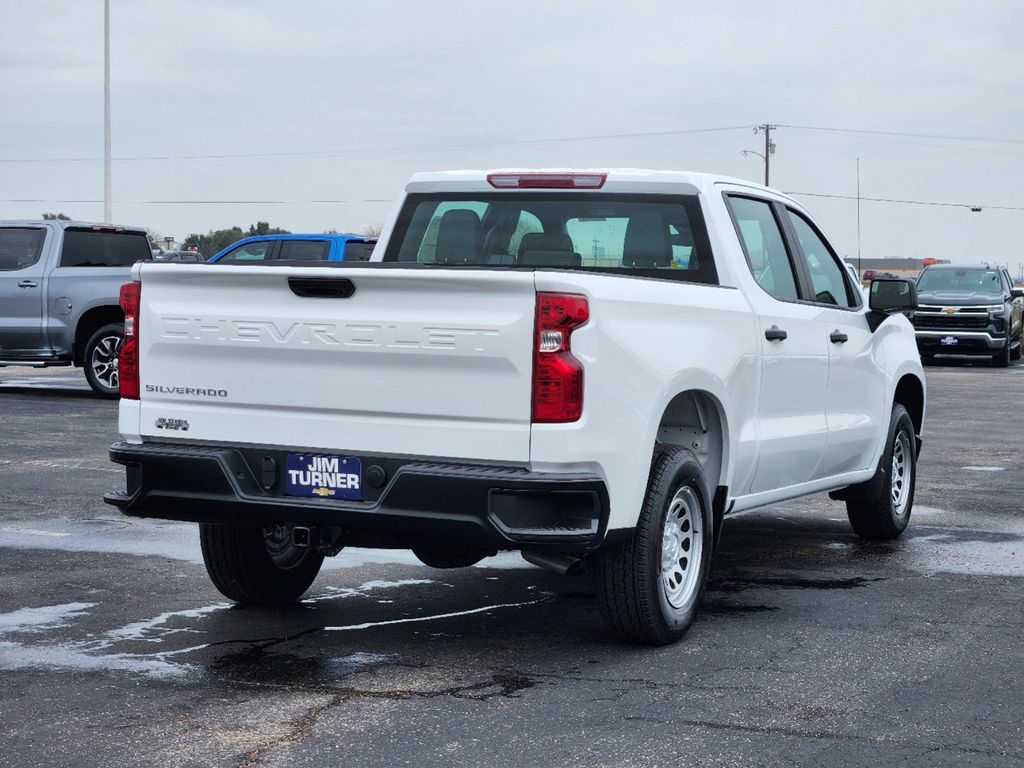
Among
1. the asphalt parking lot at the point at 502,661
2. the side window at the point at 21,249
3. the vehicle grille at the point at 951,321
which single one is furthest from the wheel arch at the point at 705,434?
the vehicle grille at the point at 951,321

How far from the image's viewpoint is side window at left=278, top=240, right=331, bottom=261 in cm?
2036

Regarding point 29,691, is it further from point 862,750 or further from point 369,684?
point 862,750

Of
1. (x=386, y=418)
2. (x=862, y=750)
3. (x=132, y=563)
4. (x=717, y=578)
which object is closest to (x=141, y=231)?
(x=132, y=563)

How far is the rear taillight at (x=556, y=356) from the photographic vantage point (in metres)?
5.66

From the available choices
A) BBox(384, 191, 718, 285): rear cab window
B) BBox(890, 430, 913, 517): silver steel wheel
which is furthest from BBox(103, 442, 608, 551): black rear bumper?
BBox(890, 430, 913, 517): silver steel wheel

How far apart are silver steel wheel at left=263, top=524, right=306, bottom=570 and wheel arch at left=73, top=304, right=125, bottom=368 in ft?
42.4

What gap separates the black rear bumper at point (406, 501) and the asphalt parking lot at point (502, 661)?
54 cm

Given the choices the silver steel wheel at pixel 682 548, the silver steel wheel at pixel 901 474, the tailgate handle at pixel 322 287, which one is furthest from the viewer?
the silver steel wheel at pixel 901 474

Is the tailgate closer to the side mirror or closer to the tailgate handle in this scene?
the tailgate handle

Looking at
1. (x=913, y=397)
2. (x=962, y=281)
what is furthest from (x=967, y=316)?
(x=913, y=397)

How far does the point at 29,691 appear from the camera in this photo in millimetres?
5645

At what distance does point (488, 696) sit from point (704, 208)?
2.76 metres

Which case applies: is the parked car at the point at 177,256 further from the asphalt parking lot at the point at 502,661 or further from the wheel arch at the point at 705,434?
the wheel arch at the point at 705,434

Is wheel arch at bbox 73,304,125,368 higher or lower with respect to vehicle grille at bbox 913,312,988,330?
lower
